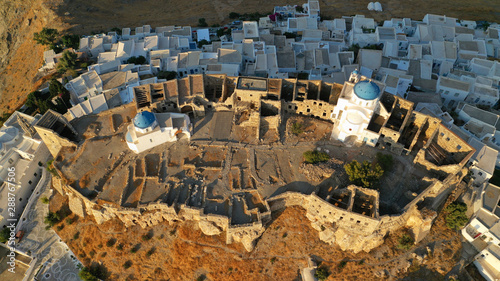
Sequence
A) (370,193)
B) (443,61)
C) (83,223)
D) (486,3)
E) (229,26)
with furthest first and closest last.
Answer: (486,3), (229,26), (443,61), (83,223), (370,193)

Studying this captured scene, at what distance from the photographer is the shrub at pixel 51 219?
184 ft

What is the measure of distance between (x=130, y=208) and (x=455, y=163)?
51.0 meters

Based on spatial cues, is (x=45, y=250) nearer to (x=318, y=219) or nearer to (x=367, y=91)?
(x=318, y=219)

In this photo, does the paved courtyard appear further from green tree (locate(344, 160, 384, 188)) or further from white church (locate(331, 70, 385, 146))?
white church (locate(331, 70, 385, 146))

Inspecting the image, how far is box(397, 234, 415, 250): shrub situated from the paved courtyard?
166 feet

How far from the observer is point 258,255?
1932 inches

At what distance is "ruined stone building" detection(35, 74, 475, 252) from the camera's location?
157 ft

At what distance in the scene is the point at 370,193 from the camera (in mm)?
47000

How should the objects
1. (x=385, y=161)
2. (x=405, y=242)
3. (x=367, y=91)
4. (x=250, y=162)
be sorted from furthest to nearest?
(x=250, y=162)
(x=385, y=161)
(x=367, y=91)
(x=405, y=242)

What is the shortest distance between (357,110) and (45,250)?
5695 centimetres

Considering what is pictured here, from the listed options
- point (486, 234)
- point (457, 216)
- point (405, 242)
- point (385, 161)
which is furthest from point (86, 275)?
point (486, 234)

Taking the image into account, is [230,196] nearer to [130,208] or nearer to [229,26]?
[130,208]

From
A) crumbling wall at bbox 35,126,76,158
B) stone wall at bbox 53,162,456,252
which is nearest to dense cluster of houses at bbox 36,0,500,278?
crumbling wall at bbox 35,126,76,158

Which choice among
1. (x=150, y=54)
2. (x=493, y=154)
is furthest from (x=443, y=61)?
(x=150, y=54)
